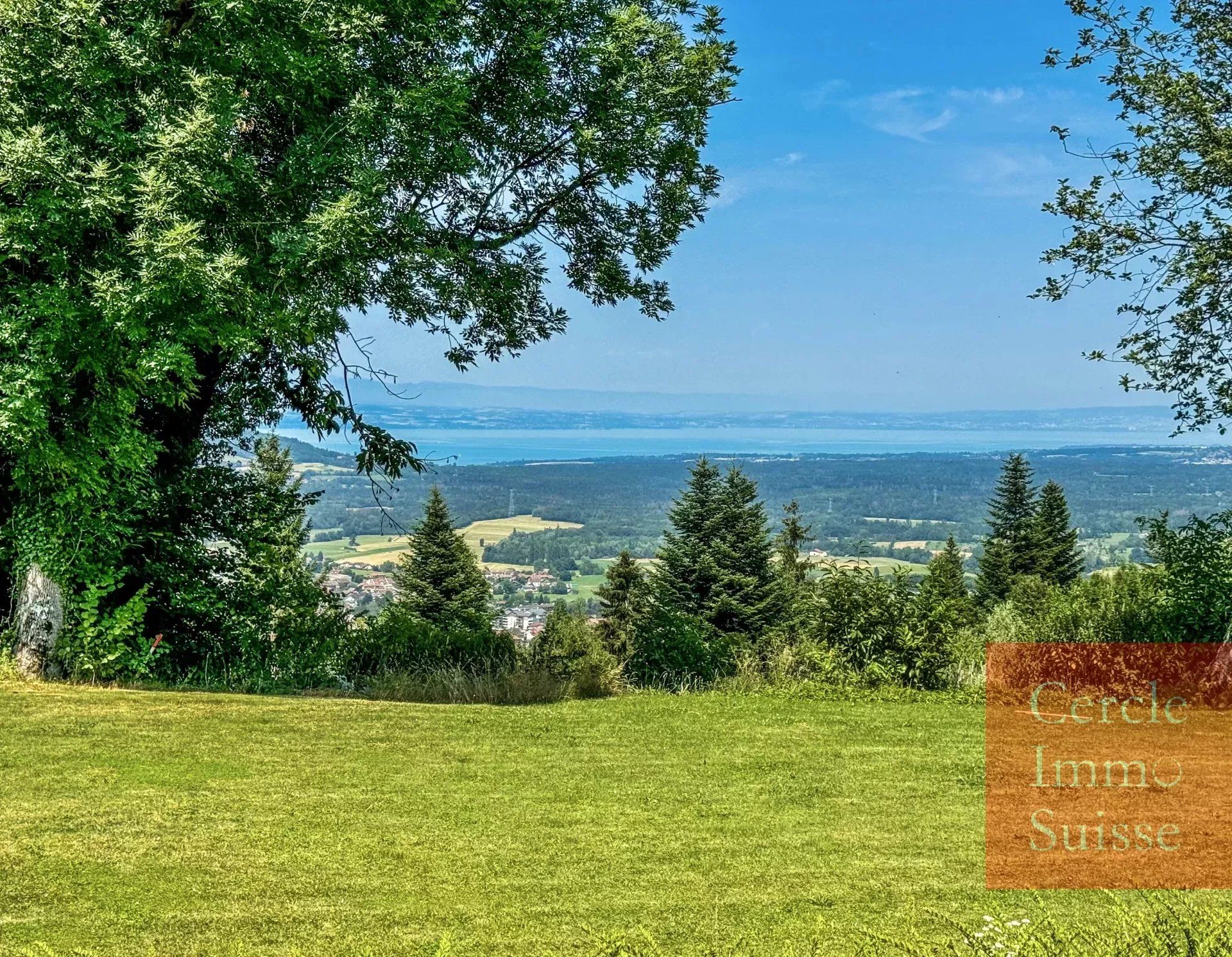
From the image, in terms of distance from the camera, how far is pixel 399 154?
9.23 meters

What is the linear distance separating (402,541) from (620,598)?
55804 millimetres

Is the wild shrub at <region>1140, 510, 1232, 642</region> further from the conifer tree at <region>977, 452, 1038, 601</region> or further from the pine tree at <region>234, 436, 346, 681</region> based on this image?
the conifer tree at <region>977, 452, 1038, 601</region>

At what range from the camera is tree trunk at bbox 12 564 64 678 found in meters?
8.89

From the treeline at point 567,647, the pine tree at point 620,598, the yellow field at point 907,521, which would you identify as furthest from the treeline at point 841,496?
the treeline at point 567,647

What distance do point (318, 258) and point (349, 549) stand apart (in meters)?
76.3

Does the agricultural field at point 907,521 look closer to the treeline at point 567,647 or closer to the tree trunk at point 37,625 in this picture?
the treeline at point 567,647

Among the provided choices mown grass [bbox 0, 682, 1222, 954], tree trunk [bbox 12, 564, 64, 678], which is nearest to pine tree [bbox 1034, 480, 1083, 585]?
mown grass [bbox 0, 682, 1222, 954]

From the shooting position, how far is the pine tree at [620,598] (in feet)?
144

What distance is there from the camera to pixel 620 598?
47.3 m

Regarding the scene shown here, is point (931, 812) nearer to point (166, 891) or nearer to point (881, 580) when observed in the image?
point (166, 891)

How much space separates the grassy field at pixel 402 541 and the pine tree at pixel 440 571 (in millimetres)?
23724

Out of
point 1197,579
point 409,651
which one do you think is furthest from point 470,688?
point 1197,579

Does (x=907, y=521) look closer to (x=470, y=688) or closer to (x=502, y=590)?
(x=502, y=590)

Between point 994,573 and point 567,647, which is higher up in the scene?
point 567,647
